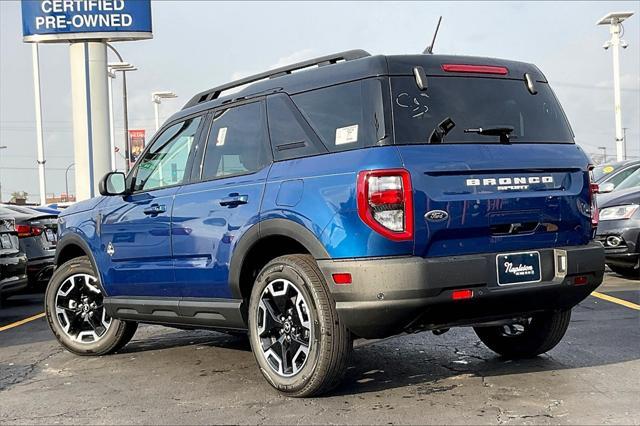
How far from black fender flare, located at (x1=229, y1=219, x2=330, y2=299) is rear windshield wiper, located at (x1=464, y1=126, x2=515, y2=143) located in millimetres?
1107

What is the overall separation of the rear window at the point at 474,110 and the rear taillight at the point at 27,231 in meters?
8.13

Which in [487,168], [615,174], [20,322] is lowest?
[20,322]

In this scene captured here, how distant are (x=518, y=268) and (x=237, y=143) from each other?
2050 millimetres

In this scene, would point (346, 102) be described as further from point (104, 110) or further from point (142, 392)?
point (104, 110)

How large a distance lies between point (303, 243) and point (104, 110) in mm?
19327

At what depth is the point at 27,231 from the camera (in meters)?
11.3

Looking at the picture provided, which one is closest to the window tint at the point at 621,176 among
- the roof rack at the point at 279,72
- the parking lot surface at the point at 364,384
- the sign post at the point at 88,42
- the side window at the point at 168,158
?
the parking lot surface at the point at 364,384

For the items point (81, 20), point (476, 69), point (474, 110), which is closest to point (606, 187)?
point (476, 69)

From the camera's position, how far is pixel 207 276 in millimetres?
5387

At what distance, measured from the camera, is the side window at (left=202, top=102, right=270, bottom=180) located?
5266 mm

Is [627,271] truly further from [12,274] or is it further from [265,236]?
[12,274]

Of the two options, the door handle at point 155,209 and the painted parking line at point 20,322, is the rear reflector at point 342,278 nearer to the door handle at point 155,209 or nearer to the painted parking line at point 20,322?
the door handle at point 155,209

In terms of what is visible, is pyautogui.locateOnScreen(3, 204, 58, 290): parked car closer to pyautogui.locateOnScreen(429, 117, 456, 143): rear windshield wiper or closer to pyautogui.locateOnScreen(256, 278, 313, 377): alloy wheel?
pyautogui.locateOnScreen(256, 278, 313, 377): alloy wheel

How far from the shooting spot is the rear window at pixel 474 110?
4574 mm
